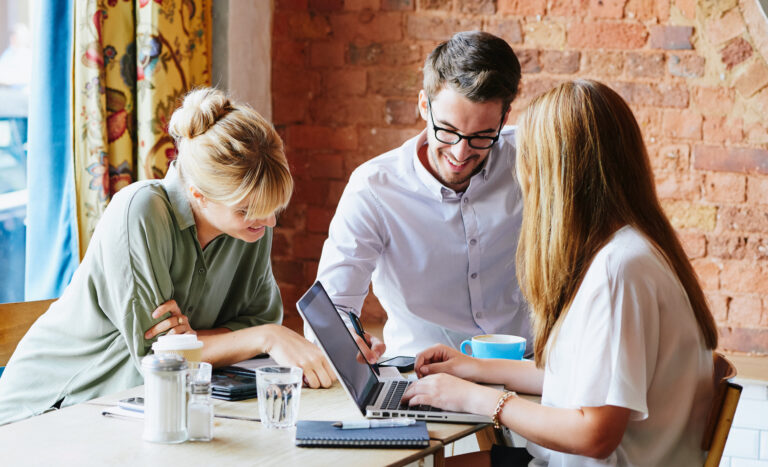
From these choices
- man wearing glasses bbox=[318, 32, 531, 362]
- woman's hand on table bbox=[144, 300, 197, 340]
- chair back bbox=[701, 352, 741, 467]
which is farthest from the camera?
man wearing glasses bbox=[318, 32, 531, 362]

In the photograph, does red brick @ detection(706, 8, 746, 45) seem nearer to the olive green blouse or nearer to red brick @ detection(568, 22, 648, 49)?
red brick @ detection(568, 22, 648, 49)

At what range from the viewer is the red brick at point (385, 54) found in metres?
2.94

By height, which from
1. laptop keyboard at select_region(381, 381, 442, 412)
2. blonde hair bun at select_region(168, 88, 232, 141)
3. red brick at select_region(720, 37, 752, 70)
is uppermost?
red brick at select_region(720, 37, 752, 70)

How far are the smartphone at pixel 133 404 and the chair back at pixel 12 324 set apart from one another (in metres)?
0.59

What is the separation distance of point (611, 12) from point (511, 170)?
3.09 ft

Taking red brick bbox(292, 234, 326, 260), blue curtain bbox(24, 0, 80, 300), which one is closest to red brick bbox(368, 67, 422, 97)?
red brick bbox(292, 234, 326, 260)

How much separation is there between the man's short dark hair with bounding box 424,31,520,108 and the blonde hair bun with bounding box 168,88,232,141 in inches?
19.6

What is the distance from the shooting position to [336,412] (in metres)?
1.41

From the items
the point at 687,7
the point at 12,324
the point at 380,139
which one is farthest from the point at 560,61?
the point at 12,324

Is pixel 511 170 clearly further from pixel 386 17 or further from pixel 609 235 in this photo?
→ pixel 386 17

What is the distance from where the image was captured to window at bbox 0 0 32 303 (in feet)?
7.39

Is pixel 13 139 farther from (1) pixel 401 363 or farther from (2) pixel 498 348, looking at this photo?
(2) pixel 498 348

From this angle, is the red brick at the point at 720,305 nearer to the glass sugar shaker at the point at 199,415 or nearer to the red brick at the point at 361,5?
the red brick at the point at 361,5

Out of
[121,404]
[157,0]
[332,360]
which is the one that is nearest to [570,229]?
[332,360]
